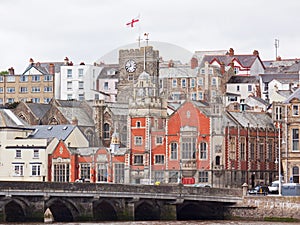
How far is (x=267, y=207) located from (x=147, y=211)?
32.1 ft

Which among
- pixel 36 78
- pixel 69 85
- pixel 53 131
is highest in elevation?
pixel 36 78

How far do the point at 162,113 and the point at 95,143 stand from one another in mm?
12102

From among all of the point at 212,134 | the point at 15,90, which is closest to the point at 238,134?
the point at 212,134

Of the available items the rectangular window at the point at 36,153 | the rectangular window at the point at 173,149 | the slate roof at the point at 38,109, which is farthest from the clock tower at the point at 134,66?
the rectangular window at the point at 173,149

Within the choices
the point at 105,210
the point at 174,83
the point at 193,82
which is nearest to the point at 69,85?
the point at 174,83

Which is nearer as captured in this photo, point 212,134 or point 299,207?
point 299,207

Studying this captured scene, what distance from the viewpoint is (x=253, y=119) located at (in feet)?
397

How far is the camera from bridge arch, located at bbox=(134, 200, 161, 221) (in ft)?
298

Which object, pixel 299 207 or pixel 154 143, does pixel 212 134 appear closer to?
pixel 154 143

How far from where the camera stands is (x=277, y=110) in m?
120

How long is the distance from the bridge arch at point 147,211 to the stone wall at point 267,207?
246 inches

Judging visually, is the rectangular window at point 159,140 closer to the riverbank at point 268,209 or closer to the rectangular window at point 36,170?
the rectangular window at point 36,170

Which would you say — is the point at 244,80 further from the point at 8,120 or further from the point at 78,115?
the point at 8,120

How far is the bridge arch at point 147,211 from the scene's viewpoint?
90.9 metres
